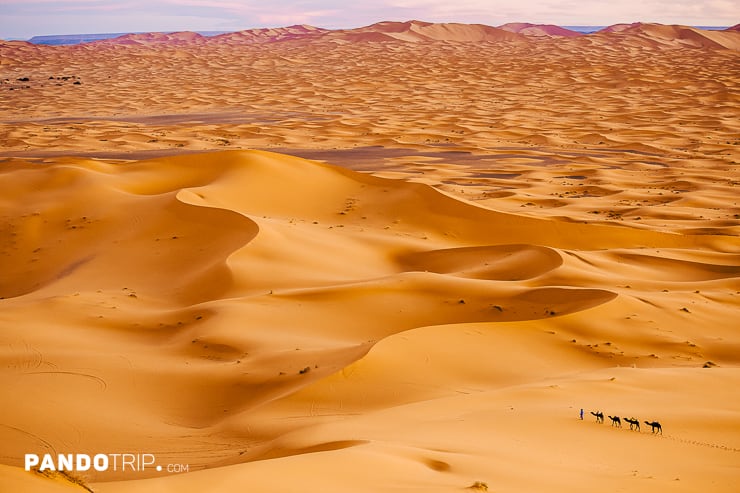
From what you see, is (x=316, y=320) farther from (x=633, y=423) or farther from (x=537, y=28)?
(x=537, y=28)

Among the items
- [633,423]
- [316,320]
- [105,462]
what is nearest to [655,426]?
[633,423]

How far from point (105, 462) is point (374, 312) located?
3568 millimetres

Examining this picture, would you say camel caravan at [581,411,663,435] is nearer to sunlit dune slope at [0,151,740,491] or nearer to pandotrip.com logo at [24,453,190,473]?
sunlit dune slope at [0,151,740,491]

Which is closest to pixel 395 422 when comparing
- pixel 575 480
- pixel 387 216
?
pixel 575 480

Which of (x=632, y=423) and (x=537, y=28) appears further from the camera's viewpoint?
(x=537, y=28)

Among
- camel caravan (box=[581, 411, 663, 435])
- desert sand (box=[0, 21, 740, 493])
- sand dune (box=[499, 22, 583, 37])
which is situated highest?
sand dune (box=[499, 22, 583, 37])

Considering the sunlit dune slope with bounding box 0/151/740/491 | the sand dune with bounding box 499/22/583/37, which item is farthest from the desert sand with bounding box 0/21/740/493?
the sand dune with bounding box 499/22/583/37

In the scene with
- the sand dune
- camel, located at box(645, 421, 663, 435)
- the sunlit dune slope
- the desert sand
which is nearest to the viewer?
the desert sand

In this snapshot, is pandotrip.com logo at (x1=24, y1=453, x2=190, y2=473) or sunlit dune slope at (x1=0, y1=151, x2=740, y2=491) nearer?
pandotrip.com logo at (x1=24, y1=453, x2=190, y2=473)

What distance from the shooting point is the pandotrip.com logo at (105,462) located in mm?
4371

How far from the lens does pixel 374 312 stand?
25.0 ft

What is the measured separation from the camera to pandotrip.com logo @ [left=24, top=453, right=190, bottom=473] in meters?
4.37

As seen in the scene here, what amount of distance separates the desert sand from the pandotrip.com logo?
72 millimetres

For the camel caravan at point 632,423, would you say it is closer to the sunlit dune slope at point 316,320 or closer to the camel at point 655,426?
the camel at point 655,426
